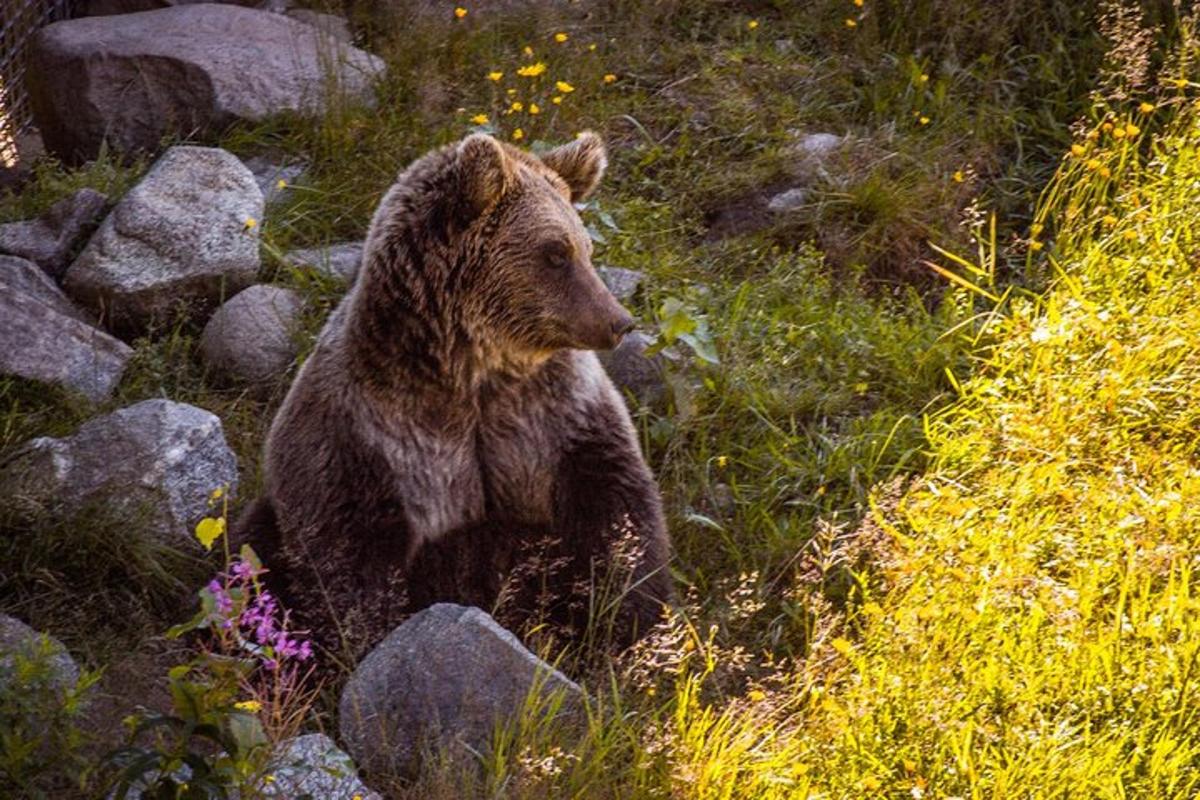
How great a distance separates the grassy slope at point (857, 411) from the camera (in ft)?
12.3

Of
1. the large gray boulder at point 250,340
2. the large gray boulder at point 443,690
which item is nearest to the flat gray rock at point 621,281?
the large gray boulder at point 250,340

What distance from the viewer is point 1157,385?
5.05 m

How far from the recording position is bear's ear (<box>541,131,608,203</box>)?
4.95m

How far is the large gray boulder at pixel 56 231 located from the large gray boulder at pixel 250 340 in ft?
2.12

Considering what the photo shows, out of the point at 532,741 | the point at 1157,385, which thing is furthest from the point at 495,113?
the point at 532,741

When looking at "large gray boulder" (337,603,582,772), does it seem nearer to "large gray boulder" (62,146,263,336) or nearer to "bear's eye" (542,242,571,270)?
"bear's eye" (542,242,571,270)

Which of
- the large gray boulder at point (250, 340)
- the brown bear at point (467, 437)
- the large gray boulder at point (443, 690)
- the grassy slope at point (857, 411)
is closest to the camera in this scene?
→ the grassy slope at point (857, 411)

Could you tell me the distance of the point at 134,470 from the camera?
16.5 feet

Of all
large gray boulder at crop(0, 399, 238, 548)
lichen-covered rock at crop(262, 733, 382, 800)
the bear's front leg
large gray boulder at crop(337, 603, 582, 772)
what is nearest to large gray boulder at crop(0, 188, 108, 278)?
large gray boulder at crop(0, 399, 238, 548)

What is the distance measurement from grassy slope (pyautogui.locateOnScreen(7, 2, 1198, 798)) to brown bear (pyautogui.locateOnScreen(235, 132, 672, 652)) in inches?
13.9

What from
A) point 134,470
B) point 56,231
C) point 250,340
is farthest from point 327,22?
point 134,470

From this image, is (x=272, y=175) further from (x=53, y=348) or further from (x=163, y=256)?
(x=53, y=348)

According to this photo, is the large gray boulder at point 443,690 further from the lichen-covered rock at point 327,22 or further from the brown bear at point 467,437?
the lichen-covered rock at point 327,22

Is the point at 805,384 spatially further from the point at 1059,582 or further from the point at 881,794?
the point at 881,794
